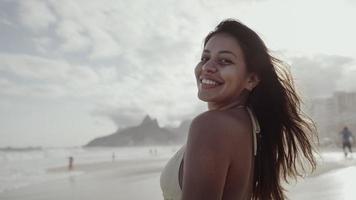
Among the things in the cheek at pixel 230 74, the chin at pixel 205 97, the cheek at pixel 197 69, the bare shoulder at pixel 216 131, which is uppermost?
Result: the cheek at pixel 197 69

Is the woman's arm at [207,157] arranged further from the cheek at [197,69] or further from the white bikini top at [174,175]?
the cheek at [197,69]

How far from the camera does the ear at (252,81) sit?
1985mm

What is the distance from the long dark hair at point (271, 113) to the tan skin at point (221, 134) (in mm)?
52

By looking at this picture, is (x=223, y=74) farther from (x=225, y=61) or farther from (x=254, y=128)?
(x=254, y=128)

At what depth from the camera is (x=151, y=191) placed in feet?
46.0

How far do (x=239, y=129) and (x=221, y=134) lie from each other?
14cm

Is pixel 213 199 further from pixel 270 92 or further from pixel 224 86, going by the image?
pixel 270 92

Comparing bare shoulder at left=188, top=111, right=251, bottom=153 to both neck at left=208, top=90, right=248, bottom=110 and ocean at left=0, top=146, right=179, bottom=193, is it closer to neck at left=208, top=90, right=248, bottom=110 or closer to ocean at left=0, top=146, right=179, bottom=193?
neck at left=208, top=90, right=248, bottom=110

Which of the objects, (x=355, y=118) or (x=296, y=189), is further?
(x=355, y=118)

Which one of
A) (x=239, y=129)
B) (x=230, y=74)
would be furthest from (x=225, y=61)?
(x=239, y=129)

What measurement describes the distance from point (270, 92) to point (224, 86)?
1.06ft

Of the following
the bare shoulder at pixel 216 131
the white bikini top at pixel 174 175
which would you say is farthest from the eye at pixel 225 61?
the bare shoulder at pixel 216 131

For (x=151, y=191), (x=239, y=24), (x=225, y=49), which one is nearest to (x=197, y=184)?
(x=225, y=49)

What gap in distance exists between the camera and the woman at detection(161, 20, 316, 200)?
4.94ft
